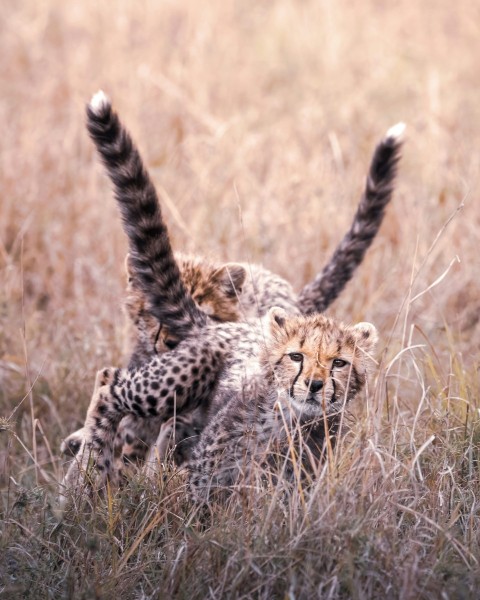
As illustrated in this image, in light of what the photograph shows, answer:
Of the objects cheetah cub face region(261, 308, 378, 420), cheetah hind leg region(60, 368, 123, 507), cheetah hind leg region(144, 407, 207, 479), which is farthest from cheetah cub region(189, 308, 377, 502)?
cheetah hind leg region(60, 368, 123, 507)

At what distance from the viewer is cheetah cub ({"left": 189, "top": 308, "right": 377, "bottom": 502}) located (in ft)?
11.3

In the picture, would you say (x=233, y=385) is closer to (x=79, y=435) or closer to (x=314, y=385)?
(x=314, y=385)

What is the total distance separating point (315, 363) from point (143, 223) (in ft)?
3.19

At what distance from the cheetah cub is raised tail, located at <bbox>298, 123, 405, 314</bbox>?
1108mm

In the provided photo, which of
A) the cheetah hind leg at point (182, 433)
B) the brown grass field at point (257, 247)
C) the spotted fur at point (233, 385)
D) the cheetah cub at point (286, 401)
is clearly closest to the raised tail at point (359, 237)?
the brown grass field at point (257, 247)

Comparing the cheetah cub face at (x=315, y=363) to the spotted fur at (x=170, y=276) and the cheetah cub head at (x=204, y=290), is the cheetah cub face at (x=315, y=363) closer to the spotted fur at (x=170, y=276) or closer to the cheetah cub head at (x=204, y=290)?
the spotted fur at (x=170, y=276)

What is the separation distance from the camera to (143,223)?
4.04m

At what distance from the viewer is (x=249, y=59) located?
9125 mm

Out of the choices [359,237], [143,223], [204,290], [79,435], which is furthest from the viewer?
[359,237]

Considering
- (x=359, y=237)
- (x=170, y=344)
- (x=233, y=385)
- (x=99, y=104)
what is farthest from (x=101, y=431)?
(x=359, y=237)

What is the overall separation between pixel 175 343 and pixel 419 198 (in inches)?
105

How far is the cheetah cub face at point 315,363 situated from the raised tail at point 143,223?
1.86ft

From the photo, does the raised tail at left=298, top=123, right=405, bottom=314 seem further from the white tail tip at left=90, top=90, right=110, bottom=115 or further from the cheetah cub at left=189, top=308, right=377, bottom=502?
the white tail tip at left=90, top=90, right=110, bottom=115

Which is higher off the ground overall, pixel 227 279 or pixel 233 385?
pixel 227 279
